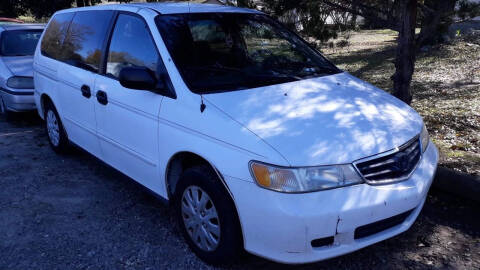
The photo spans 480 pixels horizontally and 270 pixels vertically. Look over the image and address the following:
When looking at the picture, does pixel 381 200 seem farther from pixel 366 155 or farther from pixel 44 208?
pixel 44 208

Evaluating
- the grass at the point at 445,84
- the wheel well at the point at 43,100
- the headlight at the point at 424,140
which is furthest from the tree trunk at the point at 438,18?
the wheel well at the point at 43,100

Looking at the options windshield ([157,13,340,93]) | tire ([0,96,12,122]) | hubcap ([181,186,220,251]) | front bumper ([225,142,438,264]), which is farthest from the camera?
tire ([0,96,12,122])

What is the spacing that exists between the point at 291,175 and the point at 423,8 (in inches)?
145

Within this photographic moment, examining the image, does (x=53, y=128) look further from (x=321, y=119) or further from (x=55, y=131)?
(x=321, y=119)

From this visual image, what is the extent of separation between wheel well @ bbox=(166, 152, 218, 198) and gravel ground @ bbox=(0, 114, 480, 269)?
474 mm

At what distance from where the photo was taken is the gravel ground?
3.34 meters

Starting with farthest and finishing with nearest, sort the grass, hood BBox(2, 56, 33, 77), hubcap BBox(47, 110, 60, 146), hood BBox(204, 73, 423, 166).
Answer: hood BBox(2, 56, 33, 77) → hubcap BBox(47, 110, 60, 146) → the grass → hood BBox(204, 73, 423, 166)

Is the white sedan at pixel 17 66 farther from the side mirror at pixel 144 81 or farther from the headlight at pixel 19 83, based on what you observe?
the side mirror at pixel 144 81

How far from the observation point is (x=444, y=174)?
4.19 m

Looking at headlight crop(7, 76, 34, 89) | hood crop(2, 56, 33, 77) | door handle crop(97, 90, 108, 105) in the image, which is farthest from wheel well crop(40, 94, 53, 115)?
door handle crop(97, 90, 108, 105)

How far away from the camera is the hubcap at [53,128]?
555 centimetres

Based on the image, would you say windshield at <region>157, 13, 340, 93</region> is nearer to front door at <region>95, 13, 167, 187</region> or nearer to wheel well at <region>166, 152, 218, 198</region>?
front door at <region>95, 13, 167, 187</region>

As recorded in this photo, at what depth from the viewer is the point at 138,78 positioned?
11.3 feet

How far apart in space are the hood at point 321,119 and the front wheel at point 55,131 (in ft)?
9.36
